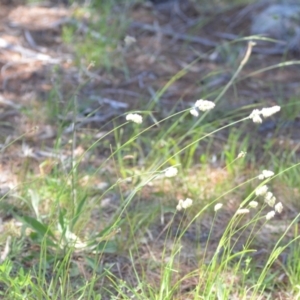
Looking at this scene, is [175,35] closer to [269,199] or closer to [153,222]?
[153,222]

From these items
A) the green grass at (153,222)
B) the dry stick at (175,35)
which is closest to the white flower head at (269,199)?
the green grass at (153,222)

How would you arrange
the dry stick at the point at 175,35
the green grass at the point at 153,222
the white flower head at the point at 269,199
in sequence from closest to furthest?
the white flower head at the point at 269,199
the green grass at the point at 153,222
the dry stick at the point at 175,35

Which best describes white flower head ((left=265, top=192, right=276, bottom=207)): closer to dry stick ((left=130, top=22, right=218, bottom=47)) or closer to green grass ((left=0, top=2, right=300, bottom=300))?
green grass ((left=0, top=2, right=300, bottom=300))

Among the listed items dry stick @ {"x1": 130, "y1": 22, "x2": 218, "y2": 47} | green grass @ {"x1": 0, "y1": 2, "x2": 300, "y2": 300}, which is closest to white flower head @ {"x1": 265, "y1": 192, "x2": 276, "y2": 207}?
green grass @ {"x1": 0, "y1": 2, "x2": 300, "y2": 300}

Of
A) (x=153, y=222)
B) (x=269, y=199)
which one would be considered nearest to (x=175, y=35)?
(x=153, y=222)

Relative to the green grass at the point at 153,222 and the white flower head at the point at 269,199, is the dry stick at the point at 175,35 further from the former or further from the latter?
the white flower head at the point at 269,199

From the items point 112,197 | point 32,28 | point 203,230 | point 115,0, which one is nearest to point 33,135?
point 112,197

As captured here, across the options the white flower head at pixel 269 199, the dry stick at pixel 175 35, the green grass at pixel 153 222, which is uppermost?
the white flower head at pixel 269 199

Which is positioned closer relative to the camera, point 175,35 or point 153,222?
point 153,222

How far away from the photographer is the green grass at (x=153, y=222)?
2244 mm

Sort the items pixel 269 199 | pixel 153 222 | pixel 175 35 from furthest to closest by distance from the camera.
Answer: pixel 175 35
pixel 153 222
pixel 269 199

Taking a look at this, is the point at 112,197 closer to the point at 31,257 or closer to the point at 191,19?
the point at 31,257

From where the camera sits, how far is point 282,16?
495 centimetres

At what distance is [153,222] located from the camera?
2.92 metres
